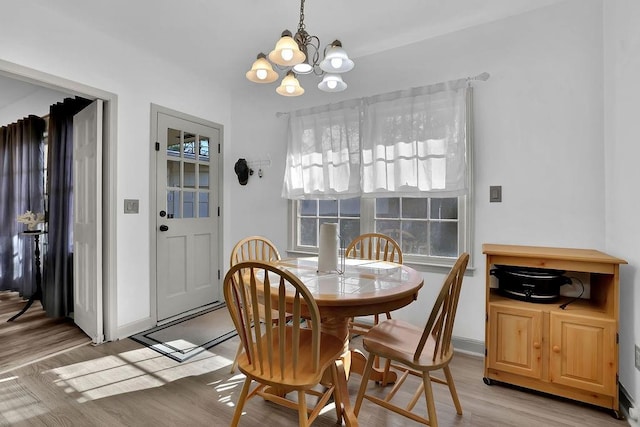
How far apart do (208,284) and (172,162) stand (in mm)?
1417

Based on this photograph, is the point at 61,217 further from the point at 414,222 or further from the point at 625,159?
the point at 625,159

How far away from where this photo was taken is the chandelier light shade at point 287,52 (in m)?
1.63

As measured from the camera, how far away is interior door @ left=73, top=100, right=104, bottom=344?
2629mm

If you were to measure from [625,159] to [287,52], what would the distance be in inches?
79.1

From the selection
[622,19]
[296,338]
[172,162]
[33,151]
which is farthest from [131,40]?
[622,19]

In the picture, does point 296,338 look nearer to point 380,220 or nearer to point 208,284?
point 380,220

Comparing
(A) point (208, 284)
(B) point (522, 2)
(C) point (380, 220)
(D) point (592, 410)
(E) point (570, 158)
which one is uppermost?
(B) point (522, 2)

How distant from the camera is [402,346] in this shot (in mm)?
1566

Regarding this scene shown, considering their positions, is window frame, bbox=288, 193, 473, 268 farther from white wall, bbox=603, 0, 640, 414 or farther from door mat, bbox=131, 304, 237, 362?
door mat, bbox=131, 304, 237, 362

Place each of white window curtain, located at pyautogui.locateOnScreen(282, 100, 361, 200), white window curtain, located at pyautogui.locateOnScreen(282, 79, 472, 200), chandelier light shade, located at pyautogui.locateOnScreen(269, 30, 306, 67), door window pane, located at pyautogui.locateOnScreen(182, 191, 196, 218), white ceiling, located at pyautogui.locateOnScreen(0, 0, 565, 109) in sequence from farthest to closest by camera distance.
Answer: door window pane, located at pyautogui.locateOnScreen(182, 191, 196, 218) → white window curtain, located at pyautogui.locateOnScreen(282, 100, 361, 200) → white window curtain, located at pyautogui.locateOnScreen(282, 79, 472, 200) → white ceiling, located at pyautogui.locateOnScreen(0, 0, 565, 109) → chandelier light shade, located at pyautogui.locateOnScreen(269, 30, 306, 67)

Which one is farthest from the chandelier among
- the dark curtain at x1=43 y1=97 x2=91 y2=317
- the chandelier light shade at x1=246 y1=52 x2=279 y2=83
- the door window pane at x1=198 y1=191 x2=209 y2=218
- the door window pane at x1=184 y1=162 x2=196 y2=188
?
the dark curtain at x1=43 y1=97 x2=91 y2=317

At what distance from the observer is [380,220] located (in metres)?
2.89

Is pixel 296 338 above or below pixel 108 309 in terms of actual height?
above

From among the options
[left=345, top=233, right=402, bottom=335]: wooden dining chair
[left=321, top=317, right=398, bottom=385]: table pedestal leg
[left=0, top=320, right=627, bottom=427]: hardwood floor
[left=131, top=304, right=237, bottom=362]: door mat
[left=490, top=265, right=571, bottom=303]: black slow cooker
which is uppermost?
[left=345, top=233, right=402, bottom=335]: wooden dining chair
